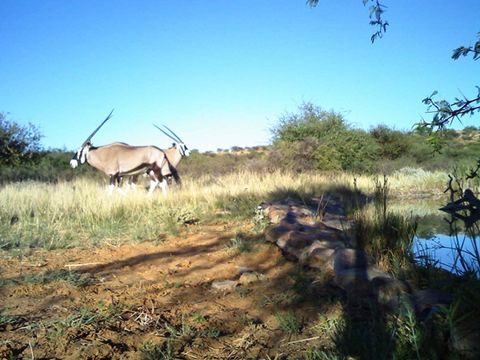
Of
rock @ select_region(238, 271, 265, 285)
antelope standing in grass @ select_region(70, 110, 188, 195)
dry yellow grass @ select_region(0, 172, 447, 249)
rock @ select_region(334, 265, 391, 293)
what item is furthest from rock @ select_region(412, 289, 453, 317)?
antelope standing in grass @ select_region(70, 110, 188, 195)

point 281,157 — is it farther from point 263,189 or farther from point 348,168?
point 263,189

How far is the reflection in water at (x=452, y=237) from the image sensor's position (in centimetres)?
214

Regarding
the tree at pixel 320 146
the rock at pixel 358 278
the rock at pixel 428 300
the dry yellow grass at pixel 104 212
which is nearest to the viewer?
the rock at pixel 428 300

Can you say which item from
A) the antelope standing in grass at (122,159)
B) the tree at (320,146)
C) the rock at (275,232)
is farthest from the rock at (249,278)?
the tree at (320,146)

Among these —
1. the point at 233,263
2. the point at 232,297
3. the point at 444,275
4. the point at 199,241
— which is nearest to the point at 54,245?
the point at 199,241

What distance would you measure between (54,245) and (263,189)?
6.34m

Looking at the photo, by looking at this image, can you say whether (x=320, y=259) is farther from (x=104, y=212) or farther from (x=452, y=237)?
(x=104, y=212)

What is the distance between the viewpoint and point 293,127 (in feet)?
72.9

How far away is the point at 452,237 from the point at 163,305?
4.99 meters

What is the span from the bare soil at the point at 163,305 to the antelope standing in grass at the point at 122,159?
680cm

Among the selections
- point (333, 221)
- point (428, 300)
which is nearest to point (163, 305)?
point (428, 300)

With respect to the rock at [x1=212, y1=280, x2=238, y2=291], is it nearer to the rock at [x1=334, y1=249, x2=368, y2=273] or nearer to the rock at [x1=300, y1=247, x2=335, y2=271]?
the rock at [x1=300, y1=247, x2=335, y2=271]

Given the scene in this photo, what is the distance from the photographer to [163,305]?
313cm

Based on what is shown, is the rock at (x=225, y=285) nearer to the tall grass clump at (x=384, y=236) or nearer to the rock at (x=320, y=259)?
the rock at (x=320, y=259)
